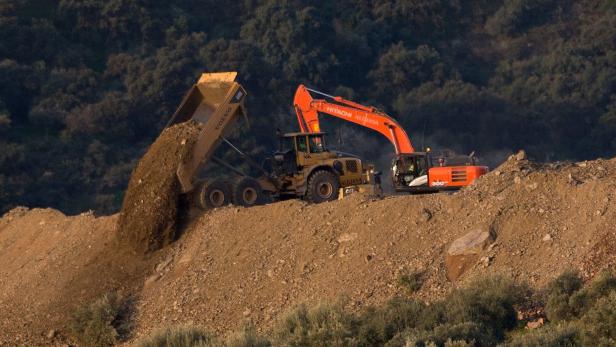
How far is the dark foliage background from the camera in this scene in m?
49.9

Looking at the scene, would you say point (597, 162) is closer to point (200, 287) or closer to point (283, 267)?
point (283, 267)

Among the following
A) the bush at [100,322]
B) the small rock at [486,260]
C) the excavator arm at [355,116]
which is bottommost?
the bush at [100,322]

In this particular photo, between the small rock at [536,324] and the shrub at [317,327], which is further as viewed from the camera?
the small rock at [536,324]

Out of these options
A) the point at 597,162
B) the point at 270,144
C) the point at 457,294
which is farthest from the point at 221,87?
the point at 270,144

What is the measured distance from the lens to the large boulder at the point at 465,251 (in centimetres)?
2103

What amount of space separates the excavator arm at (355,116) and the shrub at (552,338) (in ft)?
49.6

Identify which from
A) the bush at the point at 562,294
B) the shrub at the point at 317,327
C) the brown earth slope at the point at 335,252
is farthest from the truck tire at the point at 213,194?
the bush at the point at 562,294

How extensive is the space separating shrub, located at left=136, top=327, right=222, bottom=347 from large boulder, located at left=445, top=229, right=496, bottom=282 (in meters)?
3.77

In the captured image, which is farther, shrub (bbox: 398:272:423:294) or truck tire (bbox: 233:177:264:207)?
truck tire (bbox: 233:177:264:207)

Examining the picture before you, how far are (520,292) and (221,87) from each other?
34.0ft

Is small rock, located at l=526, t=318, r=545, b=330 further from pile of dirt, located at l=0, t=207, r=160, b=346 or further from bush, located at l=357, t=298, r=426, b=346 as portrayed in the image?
pile of dirt, located at l=0, t=207, r=160, b=346

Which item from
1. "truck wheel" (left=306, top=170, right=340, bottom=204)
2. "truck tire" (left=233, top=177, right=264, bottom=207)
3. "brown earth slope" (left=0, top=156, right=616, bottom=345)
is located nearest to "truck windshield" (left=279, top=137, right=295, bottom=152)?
"truck wheel" (left=306, top=170, right=340, bottom=204)

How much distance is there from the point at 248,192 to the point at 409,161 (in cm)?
405

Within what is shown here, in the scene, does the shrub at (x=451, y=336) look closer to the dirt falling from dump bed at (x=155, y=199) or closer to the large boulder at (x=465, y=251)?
the large boulder at (x=465, y=251)
